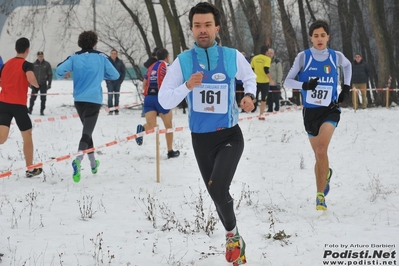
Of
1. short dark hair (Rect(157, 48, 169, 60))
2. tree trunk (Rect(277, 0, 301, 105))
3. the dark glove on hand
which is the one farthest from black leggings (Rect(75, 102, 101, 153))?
tree trunk (Rect(277, 0, 301, 105))

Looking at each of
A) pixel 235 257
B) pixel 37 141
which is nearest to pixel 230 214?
pixel 235 257

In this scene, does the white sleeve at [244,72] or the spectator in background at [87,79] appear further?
the spectator in background at [87,79]

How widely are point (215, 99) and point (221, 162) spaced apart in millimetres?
496

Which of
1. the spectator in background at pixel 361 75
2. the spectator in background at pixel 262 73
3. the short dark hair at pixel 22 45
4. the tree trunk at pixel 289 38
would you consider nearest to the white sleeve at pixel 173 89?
the short dark hair at pixel 22 45

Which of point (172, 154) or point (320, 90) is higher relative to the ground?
point (320, 90)

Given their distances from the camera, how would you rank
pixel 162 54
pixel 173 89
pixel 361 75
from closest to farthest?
pixel 173 89 → pixel 162 54 → pixel 361 75

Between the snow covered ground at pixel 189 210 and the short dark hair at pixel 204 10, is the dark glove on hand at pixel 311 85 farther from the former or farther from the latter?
the short dark hair at pixel 204 10

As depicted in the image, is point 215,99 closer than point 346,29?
Yes

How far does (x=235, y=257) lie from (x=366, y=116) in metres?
12.4

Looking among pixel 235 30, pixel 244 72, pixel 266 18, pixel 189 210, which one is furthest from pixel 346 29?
pixel 244 72

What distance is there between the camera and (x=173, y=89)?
429cm

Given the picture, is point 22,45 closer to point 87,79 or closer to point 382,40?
point 87,79

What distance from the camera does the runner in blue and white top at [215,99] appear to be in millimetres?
4312

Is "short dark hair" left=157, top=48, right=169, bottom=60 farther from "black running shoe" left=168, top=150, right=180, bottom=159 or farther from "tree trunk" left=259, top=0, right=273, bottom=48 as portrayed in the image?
"tree trunk" left=259, top=0, right=273, bottom=48
